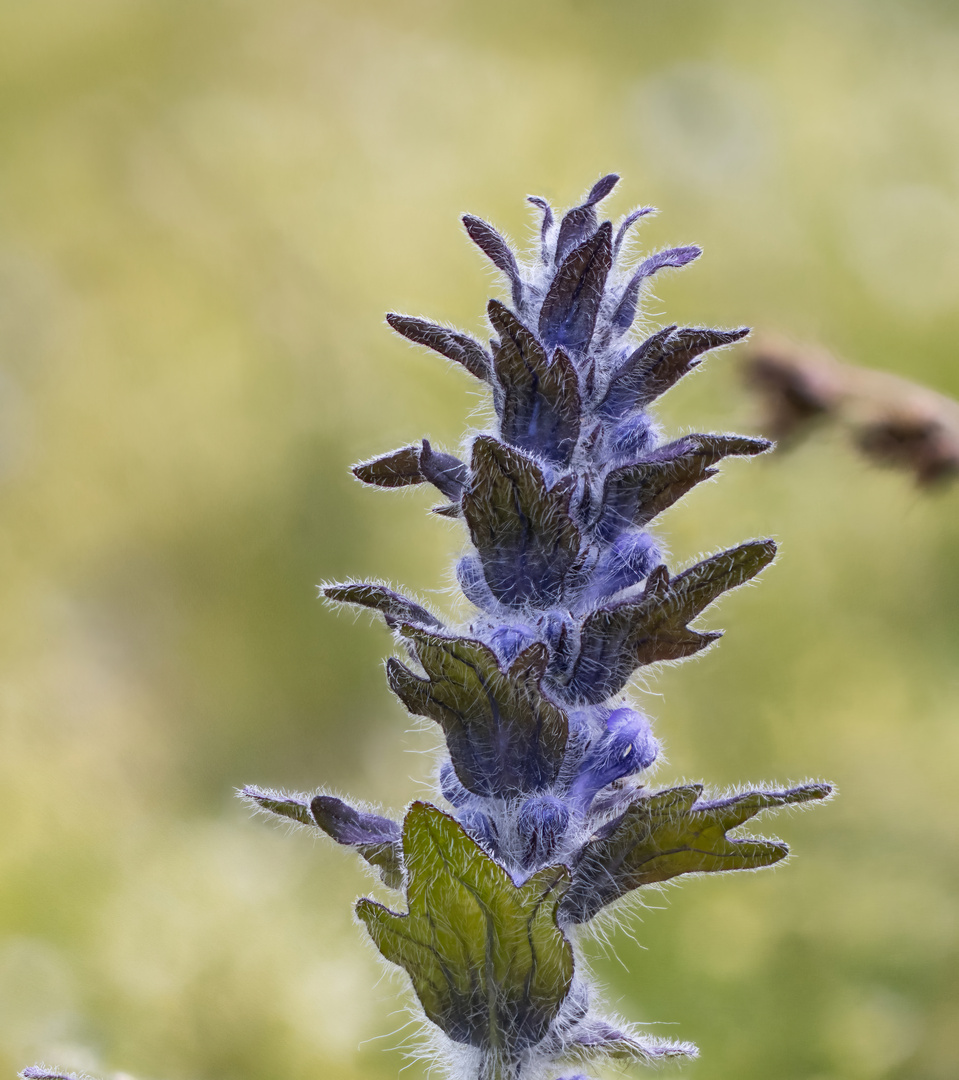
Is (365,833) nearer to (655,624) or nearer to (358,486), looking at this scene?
(655,624)

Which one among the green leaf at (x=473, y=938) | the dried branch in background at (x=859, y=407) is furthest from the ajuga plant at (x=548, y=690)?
the dried branch in background at (x=859, y=407)

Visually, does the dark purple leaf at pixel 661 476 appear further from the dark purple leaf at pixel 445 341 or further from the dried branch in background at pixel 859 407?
the dried branch in background at pixel 859 407

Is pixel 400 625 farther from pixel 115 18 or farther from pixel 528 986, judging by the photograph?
pixel 115 18

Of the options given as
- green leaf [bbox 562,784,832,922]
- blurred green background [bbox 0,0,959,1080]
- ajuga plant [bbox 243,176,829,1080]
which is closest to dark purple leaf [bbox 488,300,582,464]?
ajuga plant [bbox 243,176,829,1080]

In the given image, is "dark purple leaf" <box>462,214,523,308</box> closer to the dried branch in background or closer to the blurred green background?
the dried branch in background

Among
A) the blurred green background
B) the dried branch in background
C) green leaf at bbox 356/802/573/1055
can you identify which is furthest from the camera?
the blurred green background

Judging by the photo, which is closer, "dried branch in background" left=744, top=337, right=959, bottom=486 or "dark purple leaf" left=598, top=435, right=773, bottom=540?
"dark purple leaf" left=598, top=435, right=773, bottom=540

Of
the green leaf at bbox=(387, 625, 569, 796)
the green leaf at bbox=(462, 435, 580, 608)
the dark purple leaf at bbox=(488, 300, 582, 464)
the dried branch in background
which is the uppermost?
the dried branch in background
